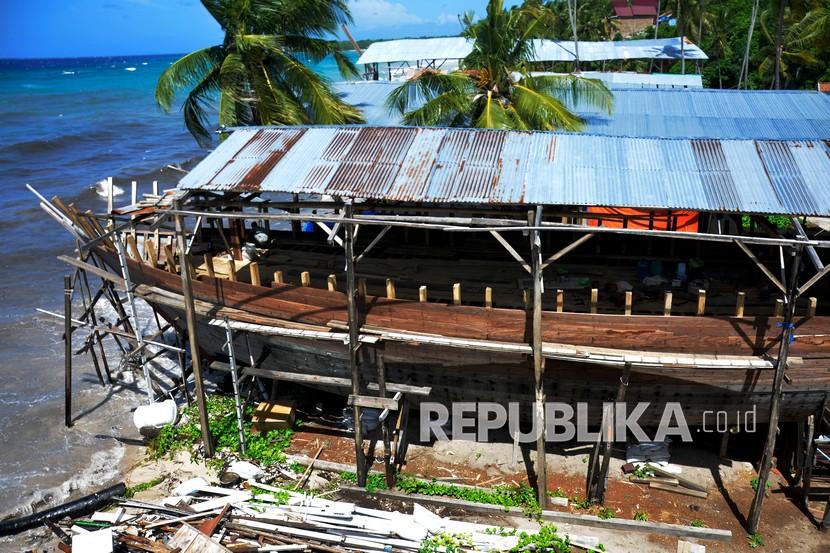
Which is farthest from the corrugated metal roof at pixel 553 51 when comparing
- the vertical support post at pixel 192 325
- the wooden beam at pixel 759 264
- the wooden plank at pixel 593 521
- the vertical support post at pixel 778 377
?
the wooden plank at pixel 593 521

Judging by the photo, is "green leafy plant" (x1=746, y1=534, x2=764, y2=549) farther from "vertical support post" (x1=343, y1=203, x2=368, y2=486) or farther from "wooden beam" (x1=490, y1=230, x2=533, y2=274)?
"vertical support post" (x1=343, y1=203, x2=368, y2=486)

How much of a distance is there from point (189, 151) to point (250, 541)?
144 ft

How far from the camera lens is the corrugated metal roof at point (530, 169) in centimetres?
1020

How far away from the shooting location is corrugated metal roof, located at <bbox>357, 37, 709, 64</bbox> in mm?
38531

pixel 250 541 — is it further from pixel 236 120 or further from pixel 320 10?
pixel 320 10

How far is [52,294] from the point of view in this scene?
78.3 ft

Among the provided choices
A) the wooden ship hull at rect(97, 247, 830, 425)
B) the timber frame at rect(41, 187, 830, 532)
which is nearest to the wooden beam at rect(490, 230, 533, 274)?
the timber frame at rect(41, 187, 830, 532)

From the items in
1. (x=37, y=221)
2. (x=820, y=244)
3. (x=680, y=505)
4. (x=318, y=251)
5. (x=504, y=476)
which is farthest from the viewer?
(x=37, y=221)

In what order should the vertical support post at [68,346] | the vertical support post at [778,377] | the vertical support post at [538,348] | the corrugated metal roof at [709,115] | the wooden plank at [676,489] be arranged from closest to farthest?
the vertical support post at [778,377], the vertical support post at [538,348], the wooden plank at [676,489], the vertical support post at [68,346], the corrugated metal roof at [709,115]

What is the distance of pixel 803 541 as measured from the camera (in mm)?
10633

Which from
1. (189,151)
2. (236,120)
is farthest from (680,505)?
(189,151)

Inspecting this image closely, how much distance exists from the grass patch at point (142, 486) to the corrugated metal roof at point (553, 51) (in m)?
30.9

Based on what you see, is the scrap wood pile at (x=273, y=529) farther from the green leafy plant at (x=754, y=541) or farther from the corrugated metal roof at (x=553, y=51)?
the corrugated metal roof at (x=553, y=51)

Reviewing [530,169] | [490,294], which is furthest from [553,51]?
[490,294]
